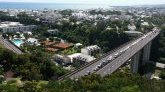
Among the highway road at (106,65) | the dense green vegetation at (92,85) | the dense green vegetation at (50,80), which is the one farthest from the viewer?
the highway road at (106,65)

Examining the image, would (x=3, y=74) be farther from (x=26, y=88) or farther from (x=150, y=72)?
A: (x=150, y=72)

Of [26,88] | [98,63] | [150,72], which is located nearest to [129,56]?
[98,63]

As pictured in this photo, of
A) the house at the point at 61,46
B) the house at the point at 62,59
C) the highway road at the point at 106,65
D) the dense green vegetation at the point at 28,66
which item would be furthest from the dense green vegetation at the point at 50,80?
the house at the point at 61,46

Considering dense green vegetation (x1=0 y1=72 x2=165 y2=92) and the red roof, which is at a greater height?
dense green vegetation (x1=0 y1=72 x2=165 y2=92)

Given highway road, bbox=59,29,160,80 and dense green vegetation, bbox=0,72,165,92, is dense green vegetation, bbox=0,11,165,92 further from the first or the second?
highway road, bbox=59,29,160,80

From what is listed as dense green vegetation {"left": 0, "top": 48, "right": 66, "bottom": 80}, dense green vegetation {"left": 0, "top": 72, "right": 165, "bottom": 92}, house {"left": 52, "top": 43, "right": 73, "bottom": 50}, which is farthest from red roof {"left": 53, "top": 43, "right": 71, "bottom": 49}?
dense green vegetation {"left": 0, "top": 72, "right": 165, "bottom": 92}

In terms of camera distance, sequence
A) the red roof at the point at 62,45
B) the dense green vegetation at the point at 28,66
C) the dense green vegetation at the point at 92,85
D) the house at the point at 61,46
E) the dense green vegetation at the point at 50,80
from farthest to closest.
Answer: the red roof at the point at 62,45, the house at the point at 61,46, the dense green vegetation at the point at 28,66, the dense green vegetation at the point at 50,80, the dense green vegetation at the point at 92,85

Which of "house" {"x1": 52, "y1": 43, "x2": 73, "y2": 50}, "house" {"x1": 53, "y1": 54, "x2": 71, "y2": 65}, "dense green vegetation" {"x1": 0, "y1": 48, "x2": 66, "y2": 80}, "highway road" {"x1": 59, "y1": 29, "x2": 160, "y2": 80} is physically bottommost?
"house" {"x1": 52, "y1": 43, "x2": 73, "y2": 50}

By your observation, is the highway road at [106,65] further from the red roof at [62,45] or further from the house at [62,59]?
the red roof at [62,45]

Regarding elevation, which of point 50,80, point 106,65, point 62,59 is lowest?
point 62,59

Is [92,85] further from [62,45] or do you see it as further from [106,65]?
[62,45]

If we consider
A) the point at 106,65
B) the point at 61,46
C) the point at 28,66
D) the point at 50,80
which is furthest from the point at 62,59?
the point at 50,80
